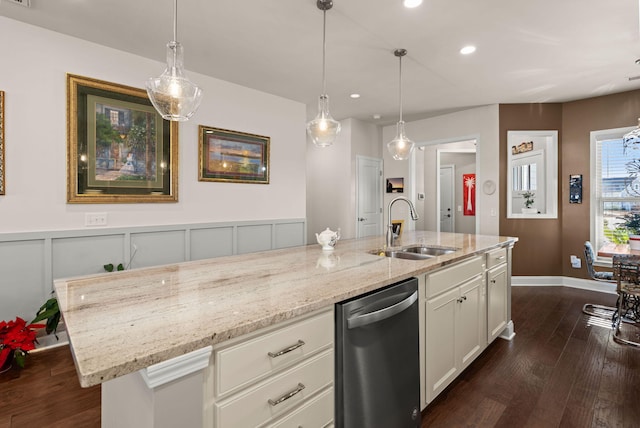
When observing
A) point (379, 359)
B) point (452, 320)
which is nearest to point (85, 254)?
point (379, 359)

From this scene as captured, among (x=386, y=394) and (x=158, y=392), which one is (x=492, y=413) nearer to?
(x=386, y=394)

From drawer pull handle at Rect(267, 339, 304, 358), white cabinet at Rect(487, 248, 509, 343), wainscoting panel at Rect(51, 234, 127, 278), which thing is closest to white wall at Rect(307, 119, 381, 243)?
white cabinet at Rect(487, 248, 509, 343)

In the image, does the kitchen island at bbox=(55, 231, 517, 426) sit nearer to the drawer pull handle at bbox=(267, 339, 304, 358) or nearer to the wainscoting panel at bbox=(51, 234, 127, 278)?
the drawer pull handle at bbox=(267, 339, 304, 358)

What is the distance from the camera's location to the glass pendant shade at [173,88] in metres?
1.87

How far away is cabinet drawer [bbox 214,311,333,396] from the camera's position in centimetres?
94

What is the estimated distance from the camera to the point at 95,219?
9.96ft

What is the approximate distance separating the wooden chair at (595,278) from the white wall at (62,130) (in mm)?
3876

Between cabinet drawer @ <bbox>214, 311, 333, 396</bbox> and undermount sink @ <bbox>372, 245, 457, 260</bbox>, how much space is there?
3.88 feet

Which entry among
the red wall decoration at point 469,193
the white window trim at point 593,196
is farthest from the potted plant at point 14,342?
the red wall decoration at point 469,193

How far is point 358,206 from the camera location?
5.98 meters

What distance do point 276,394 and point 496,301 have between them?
7.43ft

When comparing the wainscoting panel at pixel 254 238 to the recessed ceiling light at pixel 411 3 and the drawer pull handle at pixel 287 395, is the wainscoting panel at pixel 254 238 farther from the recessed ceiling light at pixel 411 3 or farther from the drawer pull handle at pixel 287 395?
the drawer pull handle at pixel 287 395

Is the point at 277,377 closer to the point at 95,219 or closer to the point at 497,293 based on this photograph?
the point at 497,293

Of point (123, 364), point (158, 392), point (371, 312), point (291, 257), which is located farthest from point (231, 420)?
point (291, 257)
